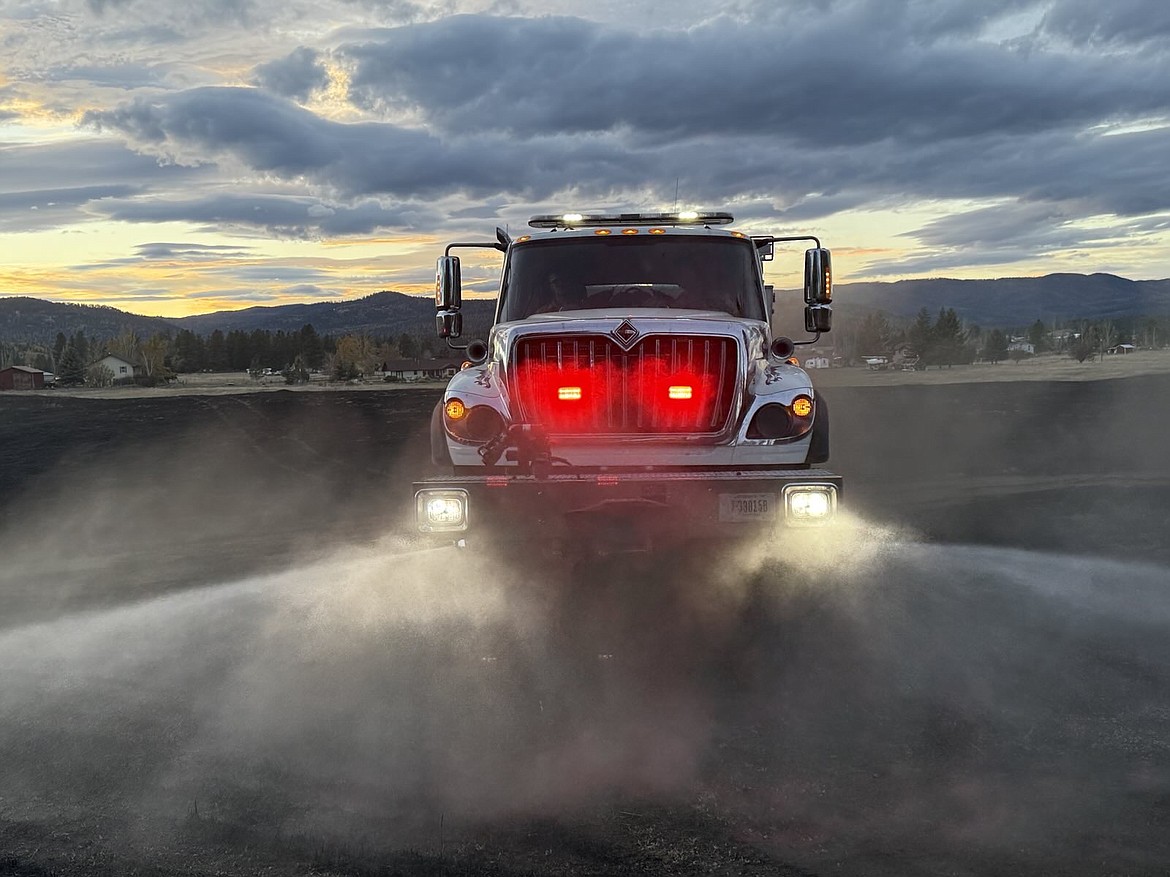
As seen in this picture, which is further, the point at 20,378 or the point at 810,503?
the point at 20,378

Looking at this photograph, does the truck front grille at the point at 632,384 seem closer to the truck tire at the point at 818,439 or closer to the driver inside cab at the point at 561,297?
the truck tire at the point at 818,439

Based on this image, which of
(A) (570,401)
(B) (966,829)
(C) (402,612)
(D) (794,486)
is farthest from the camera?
(C) (402,612)

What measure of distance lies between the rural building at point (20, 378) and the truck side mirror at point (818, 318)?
109 meters

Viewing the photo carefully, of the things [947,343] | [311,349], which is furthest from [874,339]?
[311,349]

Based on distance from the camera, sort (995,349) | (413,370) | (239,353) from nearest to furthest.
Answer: (413,370) < (995,349) < (239,353)

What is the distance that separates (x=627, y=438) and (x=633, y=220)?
9.03 ft

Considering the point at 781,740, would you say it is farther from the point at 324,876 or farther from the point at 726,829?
the point at 324,876

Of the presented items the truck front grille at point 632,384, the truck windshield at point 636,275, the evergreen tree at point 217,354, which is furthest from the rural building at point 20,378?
the truck front grille at point 632,384

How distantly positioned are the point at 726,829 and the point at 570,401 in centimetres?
321

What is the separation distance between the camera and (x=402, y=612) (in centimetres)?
766

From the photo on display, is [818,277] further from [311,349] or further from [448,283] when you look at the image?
[311,349]

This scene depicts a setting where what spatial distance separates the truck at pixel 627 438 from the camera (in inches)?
247

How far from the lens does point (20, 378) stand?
108 m

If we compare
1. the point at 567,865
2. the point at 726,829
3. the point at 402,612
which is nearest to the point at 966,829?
the point at 726,829
